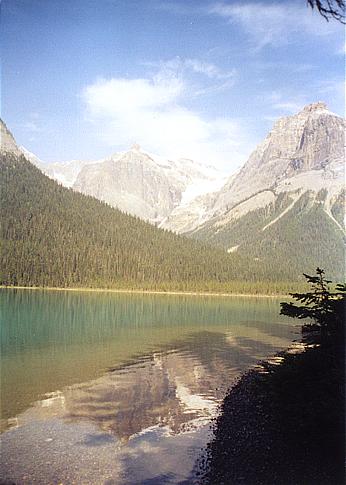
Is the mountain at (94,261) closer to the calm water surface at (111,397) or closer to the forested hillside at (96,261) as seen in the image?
the forested hillside at (96,261)

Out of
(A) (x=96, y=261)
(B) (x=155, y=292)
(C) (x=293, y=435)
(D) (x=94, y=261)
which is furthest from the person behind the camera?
(A) (x=96, y=261)

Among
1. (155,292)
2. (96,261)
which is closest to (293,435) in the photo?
(155,292)

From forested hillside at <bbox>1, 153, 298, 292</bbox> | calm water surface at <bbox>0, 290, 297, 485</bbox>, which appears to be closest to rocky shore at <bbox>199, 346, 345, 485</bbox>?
calm water surface at <bbox>0, 290, 297, 485</bbox>

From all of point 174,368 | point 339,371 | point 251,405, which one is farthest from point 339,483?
point 174,368

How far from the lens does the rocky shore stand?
1220 centimetres

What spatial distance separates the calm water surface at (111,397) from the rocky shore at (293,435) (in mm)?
1914

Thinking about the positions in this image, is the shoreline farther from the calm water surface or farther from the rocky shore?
the rocky shore

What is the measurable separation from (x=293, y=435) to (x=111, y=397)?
49.1 ft

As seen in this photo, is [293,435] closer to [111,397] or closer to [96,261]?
[111,397]

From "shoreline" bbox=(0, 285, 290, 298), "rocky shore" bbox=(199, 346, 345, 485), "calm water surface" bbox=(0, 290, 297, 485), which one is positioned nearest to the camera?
"rocky shore" bbox=(199, 346, 345, 485)

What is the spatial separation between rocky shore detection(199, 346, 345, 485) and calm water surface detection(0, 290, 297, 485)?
75.4 inches

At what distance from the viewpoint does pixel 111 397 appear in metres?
27.7

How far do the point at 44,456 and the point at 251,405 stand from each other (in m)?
10.7

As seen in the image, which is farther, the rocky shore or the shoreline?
the shoreline
